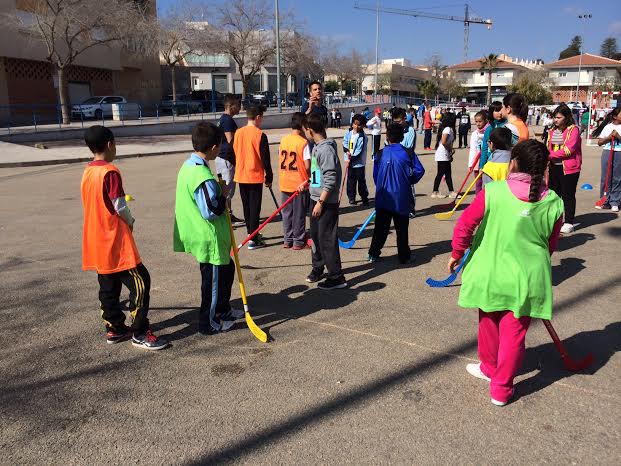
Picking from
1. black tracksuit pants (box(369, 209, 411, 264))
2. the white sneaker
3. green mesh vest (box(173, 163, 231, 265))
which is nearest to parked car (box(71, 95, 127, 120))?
black tracksuit pants (box(369, 209, 411, 264))

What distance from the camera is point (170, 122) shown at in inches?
1147

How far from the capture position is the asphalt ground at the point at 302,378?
9.00ft

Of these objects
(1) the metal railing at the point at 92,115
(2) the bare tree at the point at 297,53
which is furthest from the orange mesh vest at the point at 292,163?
(2) the bare tree at the point at 297,53

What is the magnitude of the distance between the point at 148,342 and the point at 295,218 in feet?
9.66

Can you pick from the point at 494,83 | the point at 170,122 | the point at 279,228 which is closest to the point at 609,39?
the point at 494,83

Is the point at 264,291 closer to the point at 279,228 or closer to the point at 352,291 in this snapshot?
the point at 352,291

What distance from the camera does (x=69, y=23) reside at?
1013 inches

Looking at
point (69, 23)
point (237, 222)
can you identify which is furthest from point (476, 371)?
point (69, 23)

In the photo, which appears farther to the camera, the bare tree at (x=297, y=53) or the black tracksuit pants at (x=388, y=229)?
the bare tree at (x=297, y=53)

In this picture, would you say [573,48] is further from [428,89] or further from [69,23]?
[69,23]

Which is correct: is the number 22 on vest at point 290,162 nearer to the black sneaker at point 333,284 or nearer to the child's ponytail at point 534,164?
the black sneaker at point 333,284

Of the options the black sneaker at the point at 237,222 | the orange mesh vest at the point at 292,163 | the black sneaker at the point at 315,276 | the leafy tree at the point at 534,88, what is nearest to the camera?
the black sneaker at the point at 315,276

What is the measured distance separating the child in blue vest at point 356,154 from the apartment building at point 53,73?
21.5m

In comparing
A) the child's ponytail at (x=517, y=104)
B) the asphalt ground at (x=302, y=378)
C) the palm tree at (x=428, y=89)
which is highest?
the palm tree at (x=428, y=89)
